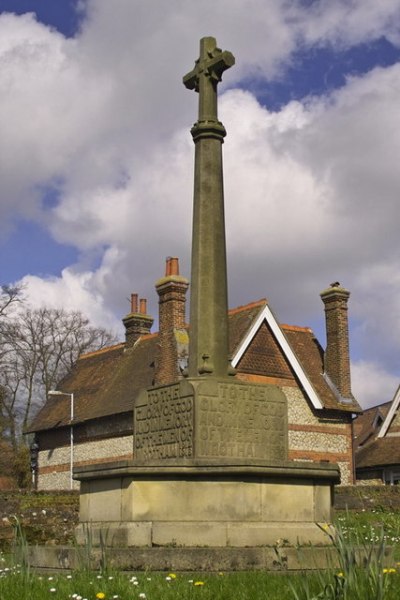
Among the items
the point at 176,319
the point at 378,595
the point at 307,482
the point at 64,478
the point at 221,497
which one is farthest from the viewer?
the point at 64,478

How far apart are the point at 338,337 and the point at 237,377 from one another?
501cm

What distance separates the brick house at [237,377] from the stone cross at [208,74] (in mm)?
16139

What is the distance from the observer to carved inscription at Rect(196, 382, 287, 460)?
9.36 meters

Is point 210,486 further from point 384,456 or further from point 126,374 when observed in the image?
point 384,456

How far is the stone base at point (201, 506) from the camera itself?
323 inches

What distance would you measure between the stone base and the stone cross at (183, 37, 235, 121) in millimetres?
4735

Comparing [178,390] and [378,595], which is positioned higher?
[178,390]

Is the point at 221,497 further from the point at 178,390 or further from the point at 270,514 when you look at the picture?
the point at 178,390

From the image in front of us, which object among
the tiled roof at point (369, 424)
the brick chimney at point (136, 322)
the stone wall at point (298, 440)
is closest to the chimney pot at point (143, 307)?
the brick chimney at point (136, 322)

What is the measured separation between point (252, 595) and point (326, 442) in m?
23.5

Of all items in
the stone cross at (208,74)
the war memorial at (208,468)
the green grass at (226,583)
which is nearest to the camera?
the green grass at (226,583)

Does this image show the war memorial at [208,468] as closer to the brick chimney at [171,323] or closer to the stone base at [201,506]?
the stone base at [201,506]

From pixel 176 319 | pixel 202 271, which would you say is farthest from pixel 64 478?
pixel 202 271

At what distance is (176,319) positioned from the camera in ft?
91.2
